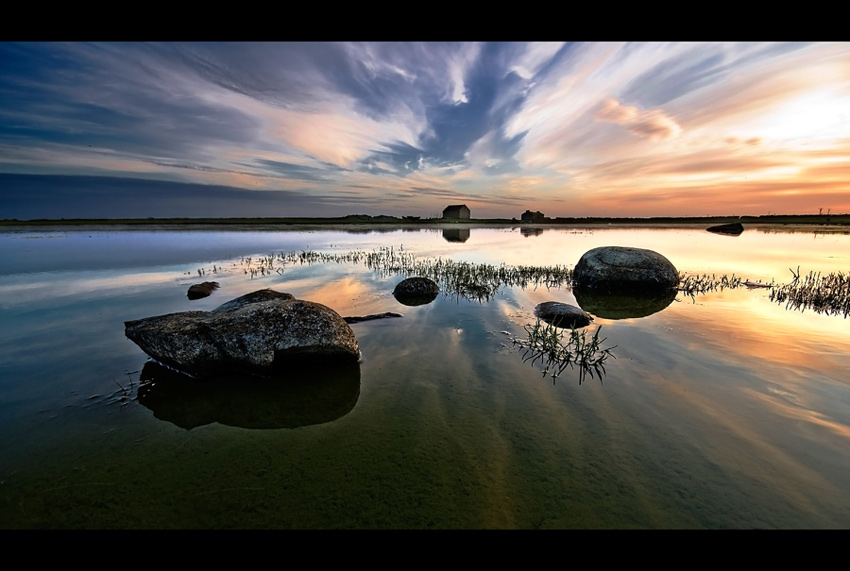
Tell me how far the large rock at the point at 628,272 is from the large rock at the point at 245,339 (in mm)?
11725

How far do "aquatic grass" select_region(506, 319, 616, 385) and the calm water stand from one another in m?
0.23

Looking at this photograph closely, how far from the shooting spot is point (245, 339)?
627 centimetres

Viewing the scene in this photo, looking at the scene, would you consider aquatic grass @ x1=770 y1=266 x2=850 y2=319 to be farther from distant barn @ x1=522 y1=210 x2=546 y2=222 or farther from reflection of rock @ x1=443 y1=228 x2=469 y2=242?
distant barn @ x1=522 y1=210 x2=546 y2=222

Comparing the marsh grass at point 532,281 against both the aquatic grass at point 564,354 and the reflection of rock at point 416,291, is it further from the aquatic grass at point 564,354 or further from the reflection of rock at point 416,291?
the aquatic grass at point 564,354

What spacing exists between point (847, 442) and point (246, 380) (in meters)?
9.11

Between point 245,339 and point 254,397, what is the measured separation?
1267mm

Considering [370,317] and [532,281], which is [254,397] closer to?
[370,317]

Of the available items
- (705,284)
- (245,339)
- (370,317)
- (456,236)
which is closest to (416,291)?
(370,317)

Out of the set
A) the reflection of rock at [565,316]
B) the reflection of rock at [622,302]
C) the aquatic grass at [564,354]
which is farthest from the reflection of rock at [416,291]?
the reflection of rock at [622,302]

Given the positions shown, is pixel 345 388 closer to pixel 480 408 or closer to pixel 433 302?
pixel 480 408
